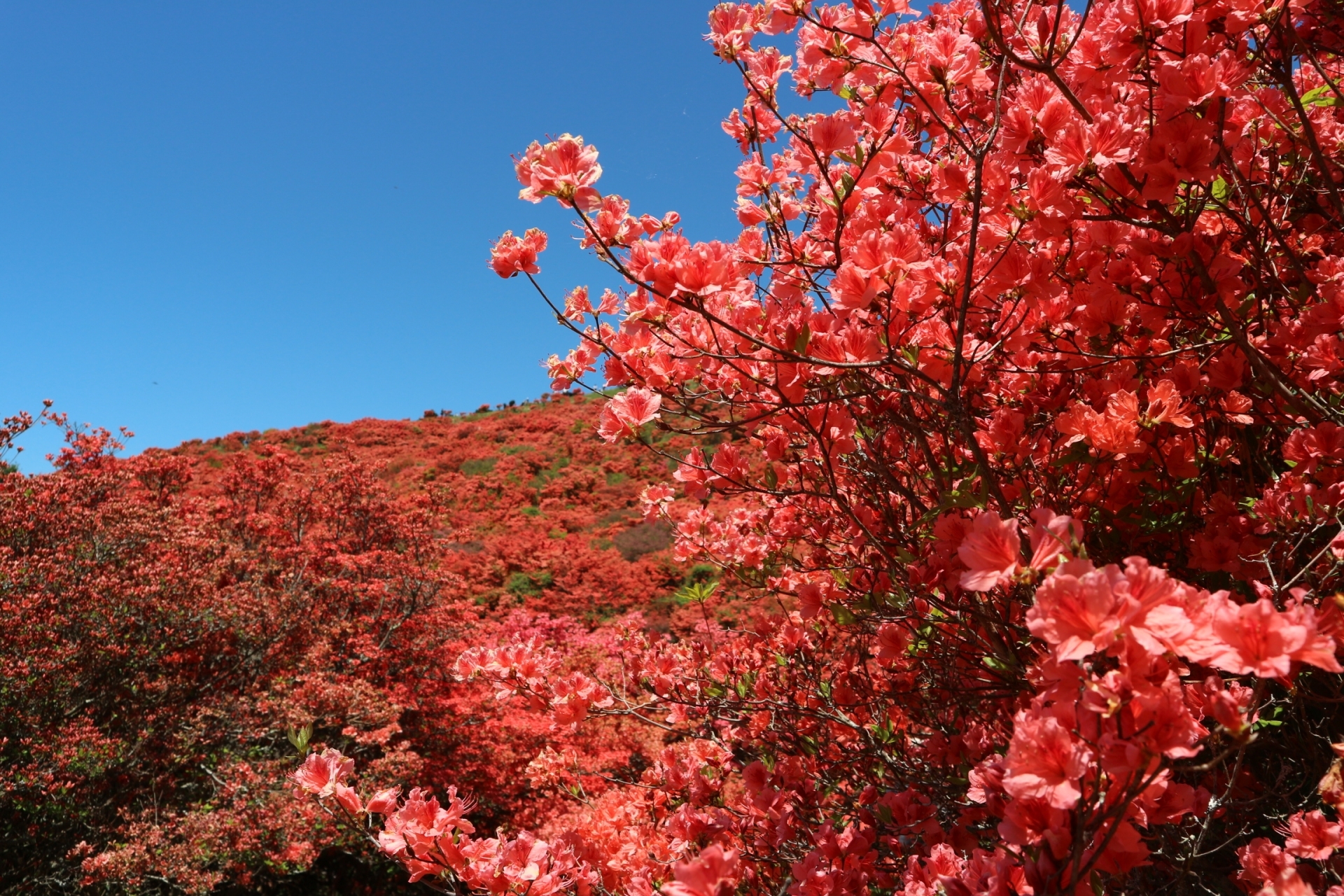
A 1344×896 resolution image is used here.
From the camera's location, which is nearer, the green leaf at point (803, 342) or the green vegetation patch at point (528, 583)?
the green leaf at point (803, 342)

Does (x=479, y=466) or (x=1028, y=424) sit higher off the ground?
(x=479, y=466)

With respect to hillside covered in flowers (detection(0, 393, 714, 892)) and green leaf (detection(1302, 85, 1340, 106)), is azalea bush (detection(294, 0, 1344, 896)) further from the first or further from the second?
hillside covered in flowers (detection(0, 393, 714, 892))

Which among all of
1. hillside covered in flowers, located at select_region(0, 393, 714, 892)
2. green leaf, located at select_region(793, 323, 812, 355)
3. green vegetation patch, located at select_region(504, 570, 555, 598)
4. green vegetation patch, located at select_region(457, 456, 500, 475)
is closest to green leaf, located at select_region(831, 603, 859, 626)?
green leaf, located at select_region(793, 323, 812, 355)

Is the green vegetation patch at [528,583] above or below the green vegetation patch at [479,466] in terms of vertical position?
below

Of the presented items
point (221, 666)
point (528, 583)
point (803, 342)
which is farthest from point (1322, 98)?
point (528, 583)

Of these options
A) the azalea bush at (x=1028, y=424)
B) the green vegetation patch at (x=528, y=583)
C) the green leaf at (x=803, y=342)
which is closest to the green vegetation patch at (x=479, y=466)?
the green vegetation patch at (x=528, y=583)

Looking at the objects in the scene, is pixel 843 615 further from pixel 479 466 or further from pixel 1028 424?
pixel 479 466

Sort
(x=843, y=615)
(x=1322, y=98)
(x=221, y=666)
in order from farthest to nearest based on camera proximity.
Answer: (x=221, y=666), (x=843, y=615), (x=1322, y=98)

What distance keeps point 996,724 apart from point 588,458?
65.9ft

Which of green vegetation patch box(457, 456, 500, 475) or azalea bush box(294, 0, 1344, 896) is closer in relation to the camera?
azalea bush box(294, 0, 1344, 896)

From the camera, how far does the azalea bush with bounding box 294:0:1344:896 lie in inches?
39.6

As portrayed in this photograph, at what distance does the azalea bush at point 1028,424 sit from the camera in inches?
39.6

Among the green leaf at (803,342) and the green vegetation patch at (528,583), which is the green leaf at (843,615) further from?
the green vegetation patch at (528,583)

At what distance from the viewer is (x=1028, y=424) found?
2.08 meters
